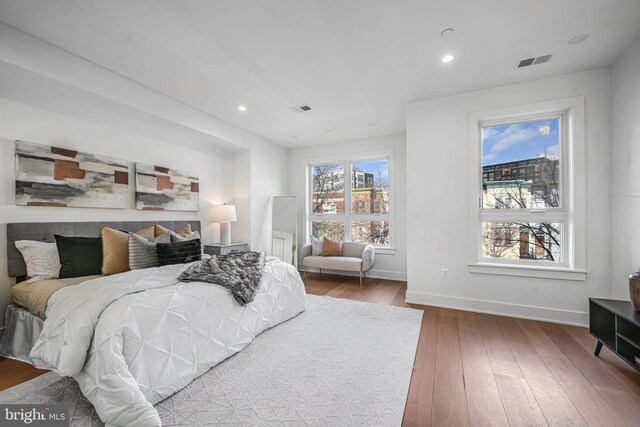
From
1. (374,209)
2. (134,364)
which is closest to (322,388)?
(134,364)

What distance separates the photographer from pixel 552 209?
305cm

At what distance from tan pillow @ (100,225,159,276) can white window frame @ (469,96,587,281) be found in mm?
3954

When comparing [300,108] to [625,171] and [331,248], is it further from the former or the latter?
[625,171]

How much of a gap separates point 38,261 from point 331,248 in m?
3.95

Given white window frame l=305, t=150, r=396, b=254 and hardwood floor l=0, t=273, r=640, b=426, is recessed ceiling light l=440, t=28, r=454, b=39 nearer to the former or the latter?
hardwood floor l=0, t=273, r=640, b=426

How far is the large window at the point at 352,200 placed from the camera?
208 inches

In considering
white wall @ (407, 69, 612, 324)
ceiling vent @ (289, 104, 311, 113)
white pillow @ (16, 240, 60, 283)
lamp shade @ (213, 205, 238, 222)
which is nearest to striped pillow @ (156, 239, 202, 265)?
white pillow @ (16, 240, 60, 283)

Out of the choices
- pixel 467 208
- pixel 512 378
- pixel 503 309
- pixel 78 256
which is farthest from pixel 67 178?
pixel 503 309

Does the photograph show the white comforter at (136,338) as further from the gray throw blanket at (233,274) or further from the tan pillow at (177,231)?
the tan pillow at (177,231)

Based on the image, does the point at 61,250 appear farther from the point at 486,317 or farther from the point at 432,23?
the point at 486,317

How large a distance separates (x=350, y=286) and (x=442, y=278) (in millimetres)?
1594

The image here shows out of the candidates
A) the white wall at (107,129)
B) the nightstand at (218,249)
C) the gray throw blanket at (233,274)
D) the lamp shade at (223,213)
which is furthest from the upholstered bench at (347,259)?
the gray throw blanket at (233,274)

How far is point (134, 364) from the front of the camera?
1.54 meters

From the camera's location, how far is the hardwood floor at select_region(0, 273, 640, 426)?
1.55m
